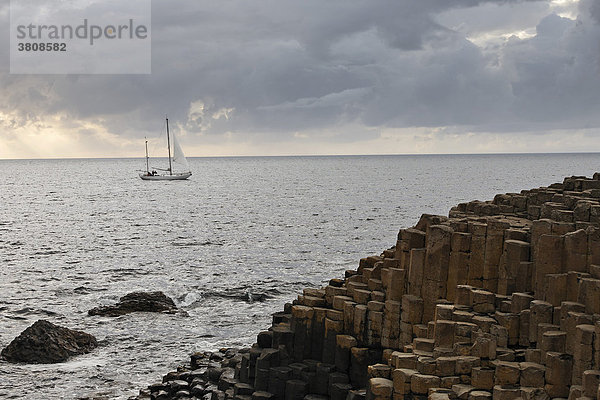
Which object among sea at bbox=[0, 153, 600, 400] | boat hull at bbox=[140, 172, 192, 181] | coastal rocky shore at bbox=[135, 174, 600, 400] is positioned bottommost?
sea at bbox=[0, 153, 600, 400]

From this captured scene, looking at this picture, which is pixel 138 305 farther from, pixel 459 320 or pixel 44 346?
pixel 459 320

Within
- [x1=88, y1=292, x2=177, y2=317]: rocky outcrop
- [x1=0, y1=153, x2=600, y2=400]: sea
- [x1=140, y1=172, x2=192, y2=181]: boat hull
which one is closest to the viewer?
[x1=0, y1=153, x2=600, y2=400]: sea

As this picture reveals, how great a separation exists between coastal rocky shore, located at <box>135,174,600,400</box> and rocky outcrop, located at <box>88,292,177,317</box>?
14079mm

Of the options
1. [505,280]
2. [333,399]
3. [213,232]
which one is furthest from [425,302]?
[213,232]

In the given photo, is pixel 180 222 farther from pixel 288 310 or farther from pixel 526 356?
pixel 526 356

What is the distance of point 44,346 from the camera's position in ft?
96.8

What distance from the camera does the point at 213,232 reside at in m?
74.9

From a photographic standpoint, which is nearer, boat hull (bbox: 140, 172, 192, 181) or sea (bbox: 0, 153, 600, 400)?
sea (bbox: 0, 153, 600, 400)

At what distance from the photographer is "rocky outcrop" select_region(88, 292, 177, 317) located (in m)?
37.1

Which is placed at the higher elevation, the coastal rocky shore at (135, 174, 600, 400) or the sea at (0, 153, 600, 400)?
the coastal rocky shore at (135, 174, 600, 400)

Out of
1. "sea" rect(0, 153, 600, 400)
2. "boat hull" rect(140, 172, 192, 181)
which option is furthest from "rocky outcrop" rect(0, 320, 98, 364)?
"boat hull" rect(140, 172, 192, 181)

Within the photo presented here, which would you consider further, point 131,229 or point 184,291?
point 131,229

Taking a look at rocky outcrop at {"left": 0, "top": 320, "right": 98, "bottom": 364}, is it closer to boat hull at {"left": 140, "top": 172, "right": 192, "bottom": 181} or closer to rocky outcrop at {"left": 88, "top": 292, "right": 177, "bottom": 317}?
rocky outcrop at {"left": 88, "top": 292, "right": 177, "bottom": 317}

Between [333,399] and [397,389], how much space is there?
11.6ft
